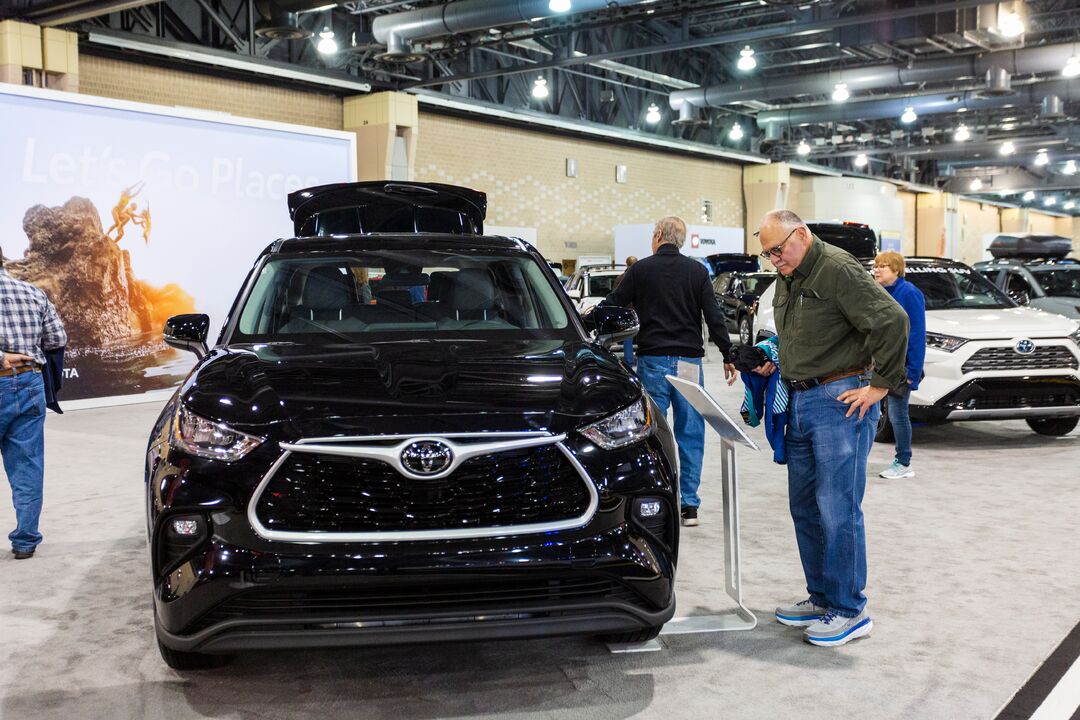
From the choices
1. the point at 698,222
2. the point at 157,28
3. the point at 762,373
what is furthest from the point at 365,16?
the point at 762,373

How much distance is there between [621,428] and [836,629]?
51.3 inches

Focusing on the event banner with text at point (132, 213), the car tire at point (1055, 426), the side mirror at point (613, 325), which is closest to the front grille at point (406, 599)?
the side mirror at point (613, 325)

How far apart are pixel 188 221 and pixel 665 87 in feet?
49.4

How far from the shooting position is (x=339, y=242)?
177 inches

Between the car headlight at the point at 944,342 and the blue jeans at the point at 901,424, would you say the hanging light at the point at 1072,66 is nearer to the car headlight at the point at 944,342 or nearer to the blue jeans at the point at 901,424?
the car headlight at the point at 944,342

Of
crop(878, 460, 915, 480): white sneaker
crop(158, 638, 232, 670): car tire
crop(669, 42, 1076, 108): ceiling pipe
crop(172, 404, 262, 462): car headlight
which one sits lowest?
crop(878, 460, 915, 480): white sneaker

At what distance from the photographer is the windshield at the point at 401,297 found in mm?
4047

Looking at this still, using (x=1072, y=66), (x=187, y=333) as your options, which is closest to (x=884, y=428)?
(x=187, y=333)

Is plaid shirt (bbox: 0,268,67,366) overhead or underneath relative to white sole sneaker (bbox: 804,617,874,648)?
overhead

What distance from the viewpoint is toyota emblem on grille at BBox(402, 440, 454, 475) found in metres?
2.91

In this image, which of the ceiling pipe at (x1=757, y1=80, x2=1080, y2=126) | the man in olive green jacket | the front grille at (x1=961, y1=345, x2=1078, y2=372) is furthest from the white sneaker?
the ceiling pipe at (x1=757, y1=80, x2=1080, y2=126)

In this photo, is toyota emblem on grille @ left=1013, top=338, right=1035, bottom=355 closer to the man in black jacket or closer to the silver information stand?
the man in black jacket

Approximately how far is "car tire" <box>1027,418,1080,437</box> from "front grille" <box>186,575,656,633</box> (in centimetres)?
707

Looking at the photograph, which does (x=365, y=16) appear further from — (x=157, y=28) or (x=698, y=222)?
(x=698, y=222)
